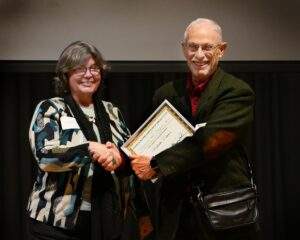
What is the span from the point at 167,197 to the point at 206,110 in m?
0.33

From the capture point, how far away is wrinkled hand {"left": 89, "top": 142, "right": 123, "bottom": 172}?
70.1 inches

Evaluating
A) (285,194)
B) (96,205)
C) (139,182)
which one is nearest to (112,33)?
(139,182)

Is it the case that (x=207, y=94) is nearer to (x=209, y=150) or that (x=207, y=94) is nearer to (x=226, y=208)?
(x=209, y=150)

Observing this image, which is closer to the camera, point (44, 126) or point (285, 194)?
point (44, 126)

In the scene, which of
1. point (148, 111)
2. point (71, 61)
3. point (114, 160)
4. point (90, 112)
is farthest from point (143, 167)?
point (148, 111)

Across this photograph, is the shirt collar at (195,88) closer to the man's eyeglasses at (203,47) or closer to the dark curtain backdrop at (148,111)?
the man's eyeglasses at (203,47)

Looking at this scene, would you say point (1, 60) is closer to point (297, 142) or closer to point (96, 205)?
point (96, 205)

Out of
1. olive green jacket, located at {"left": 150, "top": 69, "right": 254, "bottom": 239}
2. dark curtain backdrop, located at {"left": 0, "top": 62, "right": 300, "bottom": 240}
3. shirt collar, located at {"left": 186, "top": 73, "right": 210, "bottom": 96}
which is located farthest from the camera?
dark curtain backdrop, located at {"left": 0, "top": 62, "right": 300, "bottom": 240}

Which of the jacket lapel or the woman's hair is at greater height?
the woman's hair

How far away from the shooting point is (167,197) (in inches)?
70.8

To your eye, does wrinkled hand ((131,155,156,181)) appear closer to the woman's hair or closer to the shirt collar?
the shirt collar

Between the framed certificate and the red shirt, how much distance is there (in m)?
0.07

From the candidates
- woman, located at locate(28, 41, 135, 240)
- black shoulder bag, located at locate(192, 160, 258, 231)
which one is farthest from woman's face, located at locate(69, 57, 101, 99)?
black shoulder bag, located at locate(192, 160, 258, 231)

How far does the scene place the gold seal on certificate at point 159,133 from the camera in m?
1.75
